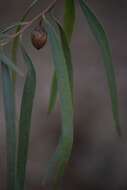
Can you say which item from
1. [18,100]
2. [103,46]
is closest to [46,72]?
[18,100]

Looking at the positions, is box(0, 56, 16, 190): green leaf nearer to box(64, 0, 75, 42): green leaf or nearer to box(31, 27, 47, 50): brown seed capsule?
box(31, 27, 47, 50): brown seed capsule

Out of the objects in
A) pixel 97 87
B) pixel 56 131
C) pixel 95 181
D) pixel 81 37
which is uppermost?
pixel 81 37

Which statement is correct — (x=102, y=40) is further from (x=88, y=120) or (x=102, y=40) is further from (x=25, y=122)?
(x=88, y=120)

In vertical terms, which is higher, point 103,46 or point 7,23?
point 7,23

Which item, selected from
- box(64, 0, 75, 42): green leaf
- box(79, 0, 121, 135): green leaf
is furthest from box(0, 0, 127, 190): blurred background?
box(79, 0, 121, 135): green leaf

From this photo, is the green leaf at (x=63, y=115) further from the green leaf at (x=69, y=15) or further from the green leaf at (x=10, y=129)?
the green leaf at (x=69, y=15)

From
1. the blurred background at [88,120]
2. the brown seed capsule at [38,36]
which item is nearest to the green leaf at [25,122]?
the brown seed capsule at [38,36]

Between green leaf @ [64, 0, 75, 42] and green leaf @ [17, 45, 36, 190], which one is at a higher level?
green leaf @ [64, 0, 75, 42]

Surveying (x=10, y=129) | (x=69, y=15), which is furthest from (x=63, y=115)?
(x=69, y=15)

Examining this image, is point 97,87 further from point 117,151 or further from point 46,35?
point 46,35
